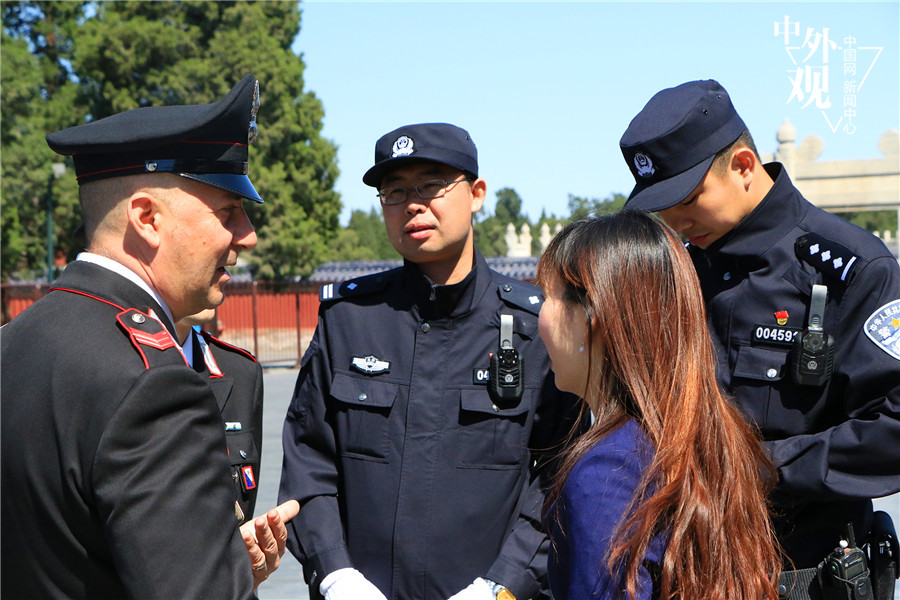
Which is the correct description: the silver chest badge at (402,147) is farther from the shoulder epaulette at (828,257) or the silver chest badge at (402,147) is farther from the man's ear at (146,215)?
the shoulder epaulette at (828,257)

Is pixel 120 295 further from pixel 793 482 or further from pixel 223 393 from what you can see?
pixel 793 482

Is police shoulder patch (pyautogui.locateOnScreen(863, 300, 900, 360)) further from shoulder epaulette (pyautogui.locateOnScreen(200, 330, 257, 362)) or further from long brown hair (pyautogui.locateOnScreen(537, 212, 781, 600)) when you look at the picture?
shoulder epaulette (pyautogui.locateOnScreen(200, 330, 257, 362))

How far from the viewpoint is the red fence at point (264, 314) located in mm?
21797

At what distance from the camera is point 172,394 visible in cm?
162

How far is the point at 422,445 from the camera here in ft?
9.04

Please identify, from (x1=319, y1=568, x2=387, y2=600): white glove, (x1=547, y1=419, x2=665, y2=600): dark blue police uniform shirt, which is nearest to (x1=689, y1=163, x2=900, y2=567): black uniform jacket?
(x1=547, y1=419, x2=665, y2=600): dark blue police uniform shirt

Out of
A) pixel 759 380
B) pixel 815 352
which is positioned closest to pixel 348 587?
pixel 759 380

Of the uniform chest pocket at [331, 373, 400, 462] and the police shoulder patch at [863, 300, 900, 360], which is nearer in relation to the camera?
the police shoulder patch at [863, 300, 900, 360]

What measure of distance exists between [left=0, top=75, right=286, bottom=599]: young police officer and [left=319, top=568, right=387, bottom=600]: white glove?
3.07 ft

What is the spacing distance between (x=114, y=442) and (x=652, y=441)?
1.01 meters

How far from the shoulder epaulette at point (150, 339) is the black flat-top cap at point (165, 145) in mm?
344

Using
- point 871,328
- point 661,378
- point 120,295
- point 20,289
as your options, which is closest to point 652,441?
point 661,378

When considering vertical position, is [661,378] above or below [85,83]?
below

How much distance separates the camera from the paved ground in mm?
5527
